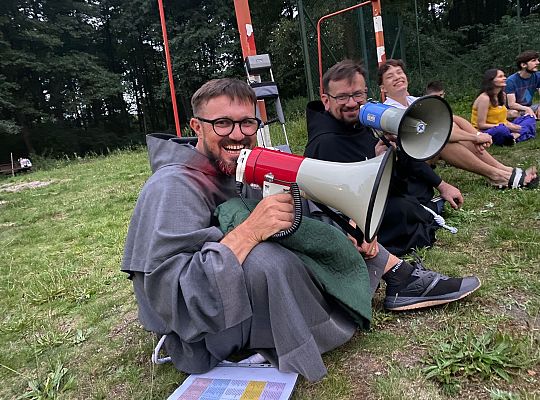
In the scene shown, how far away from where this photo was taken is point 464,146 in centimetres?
439

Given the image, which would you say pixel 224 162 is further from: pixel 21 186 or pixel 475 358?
pixel 21 186

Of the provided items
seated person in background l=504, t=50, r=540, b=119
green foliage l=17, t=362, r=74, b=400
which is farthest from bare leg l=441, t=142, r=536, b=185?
green foliage l=17, t=362, r=74, b=400

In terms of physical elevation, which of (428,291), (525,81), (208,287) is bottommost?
(428,291)

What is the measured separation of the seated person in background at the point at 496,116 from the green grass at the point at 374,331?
4.86ft

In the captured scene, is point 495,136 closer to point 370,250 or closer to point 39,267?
point 370,250

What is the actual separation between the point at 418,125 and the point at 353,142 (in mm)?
481

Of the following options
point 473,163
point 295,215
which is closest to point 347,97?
point 295,215

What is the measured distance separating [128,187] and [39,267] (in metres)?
3.65

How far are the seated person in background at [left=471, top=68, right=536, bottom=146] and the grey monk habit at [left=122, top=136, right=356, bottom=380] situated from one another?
4697mm

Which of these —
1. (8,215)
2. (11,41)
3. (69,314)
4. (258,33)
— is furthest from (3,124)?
(69,314)

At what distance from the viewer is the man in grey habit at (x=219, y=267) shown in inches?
68.1

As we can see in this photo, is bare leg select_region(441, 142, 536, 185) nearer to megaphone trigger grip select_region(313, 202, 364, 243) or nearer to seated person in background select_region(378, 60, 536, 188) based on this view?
seated person in background select_region(378, 60, 536, 188)

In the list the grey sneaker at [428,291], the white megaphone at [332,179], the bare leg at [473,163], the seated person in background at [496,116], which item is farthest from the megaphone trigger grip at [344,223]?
the seated person in background at [496,116]

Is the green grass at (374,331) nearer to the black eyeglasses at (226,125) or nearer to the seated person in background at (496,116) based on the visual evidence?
the black eyeglasses at (226,125)
